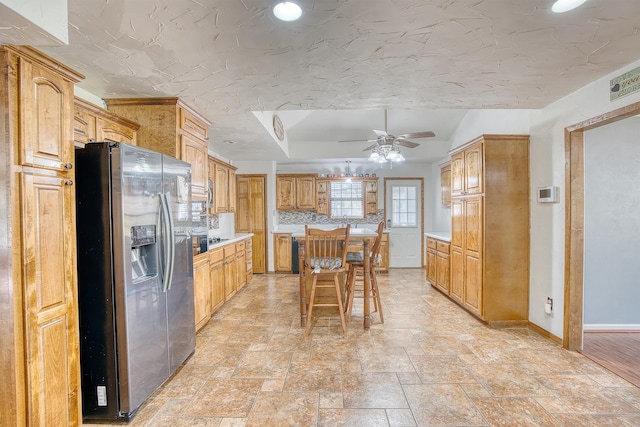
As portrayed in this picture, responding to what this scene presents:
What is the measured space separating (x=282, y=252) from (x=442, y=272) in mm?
3180

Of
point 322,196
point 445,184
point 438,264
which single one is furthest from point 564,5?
point 322,196

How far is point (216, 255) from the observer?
378 cm

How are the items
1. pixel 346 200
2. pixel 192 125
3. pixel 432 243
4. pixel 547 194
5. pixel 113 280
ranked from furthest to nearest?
pixel 346 200, pixel 432 243, pixel 192 125, pixel 547 194, pixel 113 280

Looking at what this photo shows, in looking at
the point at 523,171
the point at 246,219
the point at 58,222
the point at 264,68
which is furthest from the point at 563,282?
the point at 246,219

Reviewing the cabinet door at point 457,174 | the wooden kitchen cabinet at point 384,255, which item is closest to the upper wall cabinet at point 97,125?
the cabinet door at point 457,174

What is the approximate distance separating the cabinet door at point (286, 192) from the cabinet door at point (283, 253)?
0.70m

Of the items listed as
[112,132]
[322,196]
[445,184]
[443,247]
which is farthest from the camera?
[322,196]

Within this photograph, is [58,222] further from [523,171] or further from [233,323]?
[523,171]

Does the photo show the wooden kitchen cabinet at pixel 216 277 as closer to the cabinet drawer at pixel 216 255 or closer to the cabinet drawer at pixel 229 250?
the cabinet drawer at pixel 216 255

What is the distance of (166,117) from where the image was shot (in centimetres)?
280

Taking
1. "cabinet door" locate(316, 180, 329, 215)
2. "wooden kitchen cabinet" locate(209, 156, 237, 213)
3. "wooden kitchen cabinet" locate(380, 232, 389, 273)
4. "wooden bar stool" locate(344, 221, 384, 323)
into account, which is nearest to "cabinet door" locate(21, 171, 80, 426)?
"wooden bar stool" locate(344, 221, 384, 323)

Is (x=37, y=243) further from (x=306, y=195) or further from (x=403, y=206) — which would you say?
(x=403, y=206)

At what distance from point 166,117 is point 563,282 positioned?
4.10 meters

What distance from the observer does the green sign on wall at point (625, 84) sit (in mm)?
2137
